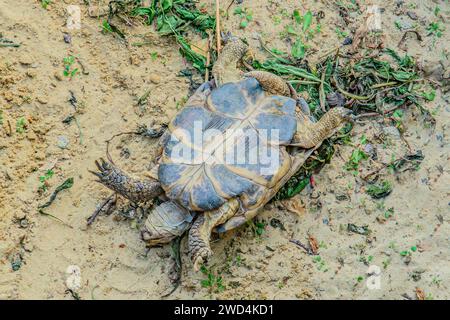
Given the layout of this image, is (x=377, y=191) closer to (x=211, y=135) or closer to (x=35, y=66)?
(x=211, y=135)

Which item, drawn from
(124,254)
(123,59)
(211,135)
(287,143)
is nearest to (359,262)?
(287,143)

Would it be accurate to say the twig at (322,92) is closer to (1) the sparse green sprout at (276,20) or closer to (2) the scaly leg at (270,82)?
(2) the scaly leg at (270,82)

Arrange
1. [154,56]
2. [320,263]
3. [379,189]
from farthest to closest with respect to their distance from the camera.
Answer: [154,56], [379,189], [320,263]

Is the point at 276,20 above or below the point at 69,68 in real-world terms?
above

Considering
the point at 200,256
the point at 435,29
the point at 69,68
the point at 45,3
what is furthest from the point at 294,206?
the point at 45,3

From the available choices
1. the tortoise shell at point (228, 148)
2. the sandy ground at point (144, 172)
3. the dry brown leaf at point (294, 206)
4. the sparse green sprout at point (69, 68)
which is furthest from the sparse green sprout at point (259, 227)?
the sparse green sprout at point (69, 68)

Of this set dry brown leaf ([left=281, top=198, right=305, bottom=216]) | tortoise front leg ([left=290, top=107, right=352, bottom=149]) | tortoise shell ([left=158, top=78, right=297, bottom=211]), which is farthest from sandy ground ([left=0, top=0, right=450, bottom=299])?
tortoise shell ([left=158, top=78, right=297, bottom=211])

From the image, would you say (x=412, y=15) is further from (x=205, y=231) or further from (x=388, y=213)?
(x=205, y=231)
